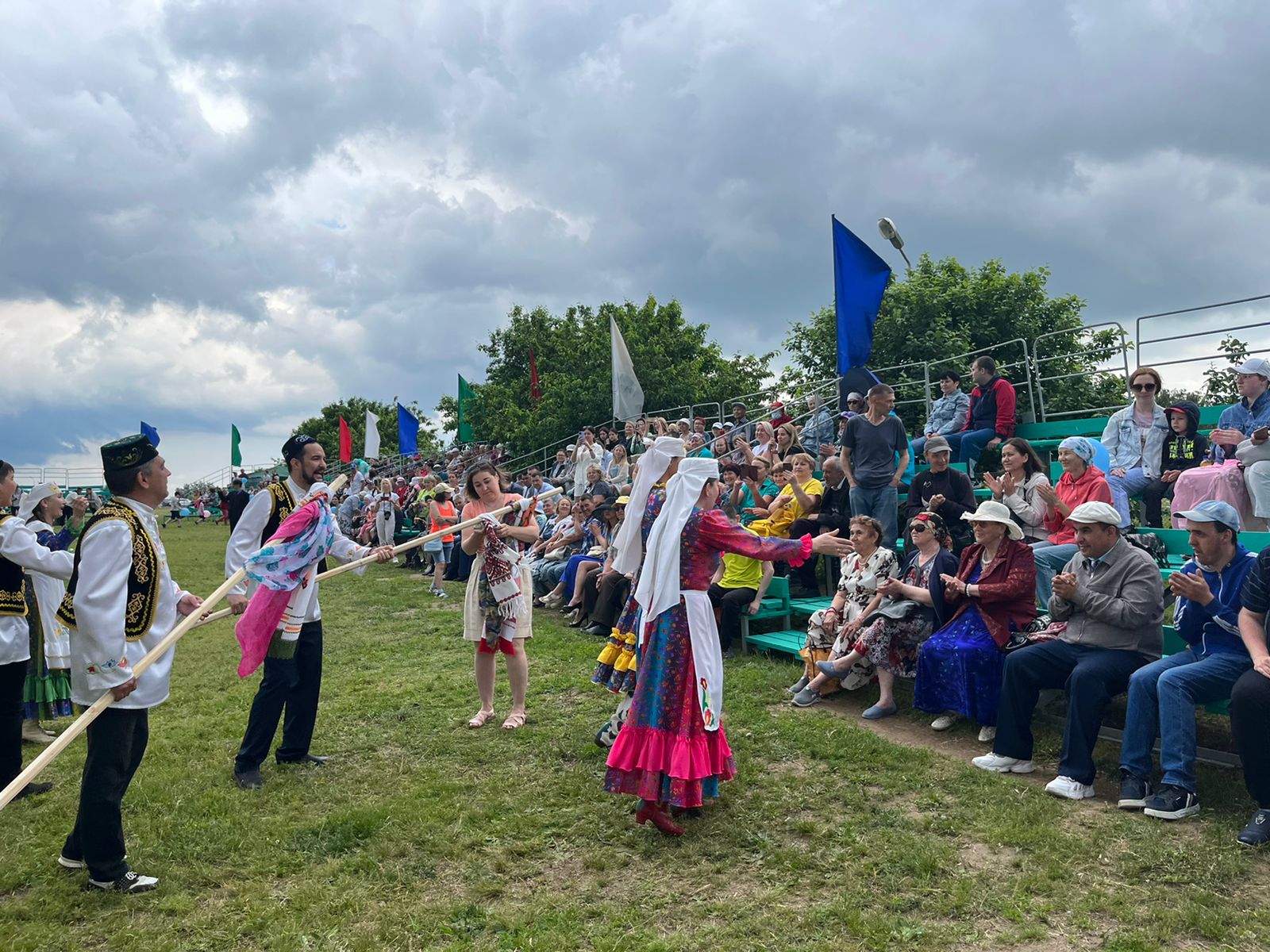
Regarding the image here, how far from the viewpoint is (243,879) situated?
440cm

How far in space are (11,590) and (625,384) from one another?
52.0 ft

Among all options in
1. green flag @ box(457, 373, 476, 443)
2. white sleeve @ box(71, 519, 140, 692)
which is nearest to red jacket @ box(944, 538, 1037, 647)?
white sleeve @ box(71, 519, 140, 692)

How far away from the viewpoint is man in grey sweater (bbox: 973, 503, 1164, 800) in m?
5.15

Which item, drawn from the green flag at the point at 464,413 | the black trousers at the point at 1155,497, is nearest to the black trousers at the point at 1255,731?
the black trousers at the point at 1155,497

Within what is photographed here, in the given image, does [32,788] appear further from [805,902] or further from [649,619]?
[805,902]

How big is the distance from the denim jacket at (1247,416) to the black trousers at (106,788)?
8.18 meters

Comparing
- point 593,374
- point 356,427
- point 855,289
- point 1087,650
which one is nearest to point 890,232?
point 855,289

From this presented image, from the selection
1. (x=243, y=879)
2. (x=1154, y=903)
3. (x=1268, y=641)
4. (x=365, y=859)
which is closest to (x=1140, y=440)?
(x=1268, y=641)

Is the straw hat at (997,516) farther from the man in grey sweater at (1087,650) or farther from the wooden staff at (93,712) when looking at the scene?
the wooden staff at (93,712)

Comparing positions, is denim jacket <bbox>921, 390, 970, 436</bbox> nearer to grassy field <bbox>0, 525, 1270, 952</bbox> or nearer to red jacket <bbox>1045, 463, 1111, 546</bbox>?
red jacket <bbox>1045, 463, 1111, 546</bbox>

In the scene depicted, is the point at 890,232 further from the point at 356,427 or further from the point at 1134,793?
the point at 356,427

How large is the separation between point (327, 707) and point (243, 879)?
315cm

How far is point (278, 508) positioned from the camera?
18.6 feet

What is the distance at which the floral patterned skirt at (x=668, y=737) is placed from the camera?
4715 mm
